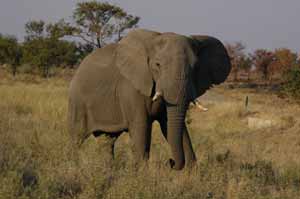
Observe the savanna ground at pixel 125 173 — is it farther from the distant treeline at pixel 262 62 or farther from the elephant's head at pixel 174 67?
the distant treeline at pixel 262 62

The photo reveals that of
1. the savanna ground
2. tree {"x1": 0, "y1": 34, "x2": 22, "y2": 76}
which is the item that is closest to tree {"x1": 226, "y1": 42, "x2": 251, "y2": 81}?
tree {"x1": 0, "y1": 34, "x2": 22, "y2": 76}

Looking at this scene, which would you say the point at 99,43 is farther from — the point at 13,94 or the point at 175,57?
the point at 175,57

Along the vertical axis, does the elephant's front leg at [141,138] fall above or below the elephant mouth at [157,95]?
below

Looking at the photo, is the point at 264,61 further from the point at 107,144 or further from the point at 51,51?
the point at 107,144

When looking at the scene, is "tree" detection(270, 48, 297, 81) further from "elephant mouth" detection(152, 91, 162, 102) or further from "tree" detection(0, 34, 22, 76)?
"elephant mouth" detection(152, 91, 162, 102)

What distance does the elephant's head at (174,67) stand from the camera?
731 centimetres

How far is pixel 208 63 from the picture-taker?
862cm

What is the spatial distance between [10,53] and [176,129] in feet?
125

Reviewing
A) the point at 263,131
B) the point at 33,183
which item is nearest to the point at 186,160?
the point at 33,183

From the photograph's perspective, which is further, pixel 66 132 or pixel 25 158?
pixel 66 132

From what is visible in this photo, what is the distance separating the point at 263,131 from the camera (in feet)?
50.9

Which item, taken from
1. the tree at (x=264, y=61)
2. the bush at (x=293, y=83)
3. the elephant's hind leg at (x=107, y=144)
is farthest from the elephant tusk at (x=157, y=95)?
the tree at (x=264, y=61)

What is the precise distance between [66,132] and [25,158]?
3.36 meters

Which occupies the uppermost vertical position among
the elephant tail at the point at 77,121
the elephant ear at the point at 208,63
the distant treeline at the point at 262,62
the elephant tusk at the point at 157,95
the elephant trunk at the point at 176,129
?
the elephant ear at the point at 208,63
